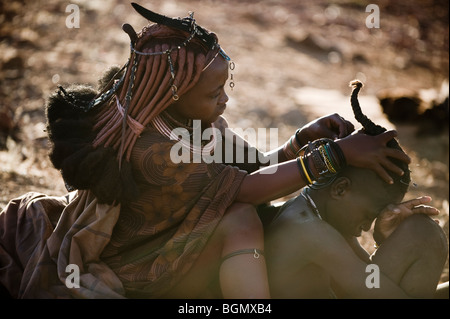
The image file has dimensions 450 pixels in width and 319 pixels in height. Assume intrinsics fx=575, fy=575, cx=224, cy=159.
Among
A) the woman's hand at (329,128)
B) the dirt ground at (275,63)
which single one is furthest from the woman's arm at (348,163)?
the dirt ground at (275,63)

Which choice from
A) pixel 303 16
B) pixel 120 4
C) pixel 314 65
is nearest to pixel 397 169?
pixel 314 65

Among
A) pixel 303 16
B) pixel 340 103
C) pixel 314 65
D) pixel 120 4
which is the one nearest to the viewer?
pixel 340 103

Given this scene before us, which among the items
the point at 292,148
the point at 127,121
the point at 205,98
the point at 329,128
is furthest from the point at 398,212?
the point at 127,121

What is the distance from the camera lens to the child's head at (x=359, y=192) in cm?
285

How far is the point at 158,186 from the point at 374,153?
3.44 feet

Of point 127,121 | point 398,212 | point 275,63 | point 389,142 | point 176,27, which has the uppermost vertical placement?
point 275,63

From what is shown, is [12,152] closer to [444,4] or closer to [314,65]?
[314,65]

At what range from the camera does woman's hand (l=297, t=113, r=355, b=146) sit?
10.2 ft

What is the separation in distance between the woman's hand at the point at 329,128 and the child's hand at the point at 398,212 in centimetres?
48

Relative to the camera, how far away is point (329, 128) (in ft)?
10.5

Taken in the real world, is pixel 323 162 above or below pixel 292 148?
below

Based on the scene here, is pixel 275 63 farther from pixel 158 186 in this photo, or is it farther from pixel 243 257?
pixel 243 257

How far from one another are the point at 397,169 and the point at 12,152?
358 cm
